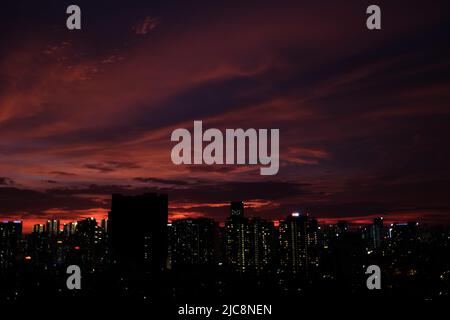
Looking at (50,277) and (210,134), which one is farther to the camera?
(50,277)

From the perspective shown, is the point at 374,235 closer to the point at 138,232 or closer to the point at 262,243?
the point at 262,243

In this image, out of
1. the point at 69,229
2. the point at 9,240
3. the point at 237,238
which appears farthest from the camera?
the point at 69,229

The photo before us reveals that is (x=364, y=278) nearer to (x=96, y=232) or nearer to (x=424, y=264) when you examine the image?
(x=424, y=264)

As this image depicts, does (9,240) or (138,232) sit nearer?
(9,240)

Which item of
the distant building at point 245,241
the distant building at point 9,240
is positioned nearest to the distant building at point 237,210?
the distant building at point 245,241

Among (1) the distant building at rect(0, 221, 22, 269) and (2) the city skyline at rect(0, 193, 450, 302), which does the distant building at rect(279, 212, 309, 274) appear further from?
(1) the distant building at rect(0, 221, 22, 269)

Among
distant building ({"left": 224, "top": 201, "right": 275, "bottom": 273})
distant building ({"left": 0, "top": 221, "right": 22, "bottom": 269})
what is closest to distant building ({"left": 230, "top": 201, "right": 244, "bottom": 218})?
distant building ({"left": 224, "top": 201, "right": 275, "bottom": 273})

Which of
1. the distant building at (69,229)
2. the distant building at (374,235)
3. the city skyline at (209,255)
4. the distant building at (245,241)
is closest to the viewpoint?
the city skyline at (209,255)

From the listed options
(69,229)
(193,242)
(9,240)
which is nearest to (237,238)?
(193,242)

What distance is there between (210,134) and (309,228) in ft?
185

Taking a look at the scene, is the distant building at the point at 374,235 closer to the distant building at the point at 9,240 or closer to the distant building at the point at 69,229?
the distant building at the point at 69,229

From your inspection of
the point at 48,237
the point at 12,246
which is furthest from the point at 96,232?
the point at 12,246

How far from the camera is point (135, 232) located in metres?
64.2

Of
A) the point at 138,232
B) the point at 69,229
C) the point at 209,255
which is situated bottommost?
the point at 209,255
